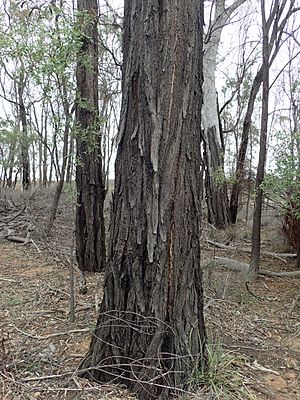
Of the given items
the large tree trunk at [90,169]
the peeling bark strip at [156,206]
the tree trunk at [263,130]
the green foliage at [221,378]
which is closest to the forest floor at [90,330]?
the green foliage at [221,378]

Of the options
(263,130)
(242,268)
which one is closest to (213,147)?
(242,268)

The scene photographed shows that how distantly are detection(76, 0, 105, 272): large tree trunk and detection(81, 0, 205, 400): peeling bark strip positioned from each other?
271 cm

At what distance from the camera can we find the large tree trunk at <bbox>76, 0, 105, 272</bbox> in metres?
5.33

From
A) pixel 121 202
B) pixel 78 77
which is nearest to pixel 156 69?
pixel 121 202

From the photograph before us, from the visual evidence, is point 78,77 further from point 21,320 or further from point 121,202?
point 121,202

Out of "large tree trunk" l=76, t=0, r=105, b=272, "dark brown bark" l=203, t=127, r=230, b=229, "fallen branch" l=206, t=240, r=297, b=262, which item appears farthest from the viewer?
"dark brown bark" l=203, t=127, r=230, b=229

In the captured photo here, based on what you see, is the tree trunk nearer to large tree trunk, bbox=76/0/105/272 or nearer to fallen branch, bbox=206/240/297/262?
fallen branch, bbox=206/240/297/262

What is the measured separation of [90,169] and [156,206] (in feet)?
11.2

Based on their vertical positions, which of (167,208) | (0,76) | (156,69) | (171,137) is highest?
(0,76)

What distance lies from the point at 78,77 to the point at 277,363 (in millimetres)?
3844

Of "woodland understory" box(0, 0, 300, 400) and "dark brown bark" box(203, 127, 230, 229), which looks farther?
"dark brown bark" box(203, 127, 230, 229)

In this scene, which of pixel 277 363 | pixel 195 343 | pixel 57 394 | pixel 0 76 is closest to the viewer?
pixel 57 394

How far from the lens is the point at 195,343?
99.6 inches

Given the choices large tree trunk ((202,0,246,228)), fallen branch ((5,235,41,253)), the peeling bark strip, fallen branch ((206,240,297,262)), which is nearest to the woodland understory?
the peeling bark strip
